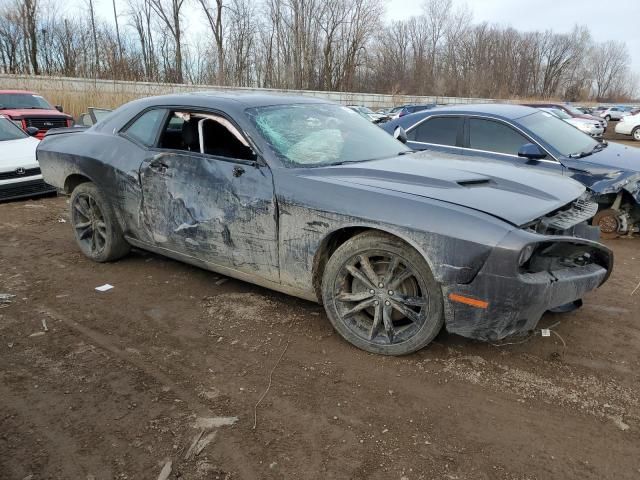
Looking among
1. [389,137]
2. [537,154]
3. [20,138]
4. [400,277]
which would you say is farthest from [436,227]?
[20,138]

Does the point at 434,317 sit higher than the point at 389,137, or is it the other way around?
the point at 389,137

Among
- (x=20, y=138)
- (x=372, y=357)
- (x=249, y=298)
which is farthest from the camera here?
(x=20, y=138)

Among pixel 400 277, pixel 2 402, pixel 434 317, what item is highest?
pixel 400 277

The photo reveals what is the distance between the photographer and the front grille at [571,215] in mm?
2840

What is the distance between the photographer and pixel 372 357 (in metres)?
3.03

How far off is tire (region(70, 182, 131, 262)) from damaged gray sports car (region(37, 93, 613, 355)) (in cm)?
7

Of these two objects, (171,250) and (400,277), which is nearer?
(400,277)

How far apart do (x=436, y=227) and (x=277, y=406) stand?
4.31ft

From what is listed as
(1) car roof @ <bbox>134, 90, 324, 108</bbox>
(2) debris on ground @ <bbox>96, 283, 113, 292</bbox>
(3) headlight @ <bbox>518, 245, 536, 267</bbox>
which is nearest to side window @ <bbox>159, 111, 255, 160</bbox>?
(1) car roof @ <bbox>134, 90, 324, 108</bbox>

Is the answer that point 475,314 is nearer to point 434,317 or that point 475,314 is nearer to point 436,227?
point 434,317

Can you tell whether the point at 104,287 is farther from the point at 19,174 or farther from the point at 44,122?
the point at 44,122

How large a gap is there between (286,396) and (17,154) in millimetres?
7093

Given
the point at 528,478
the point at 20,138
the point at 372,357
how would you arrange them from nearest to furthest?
1. the point at 528,478
2. the point at 372,357
3. the point at 20,138

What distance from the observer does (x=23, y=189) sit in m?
7.46
